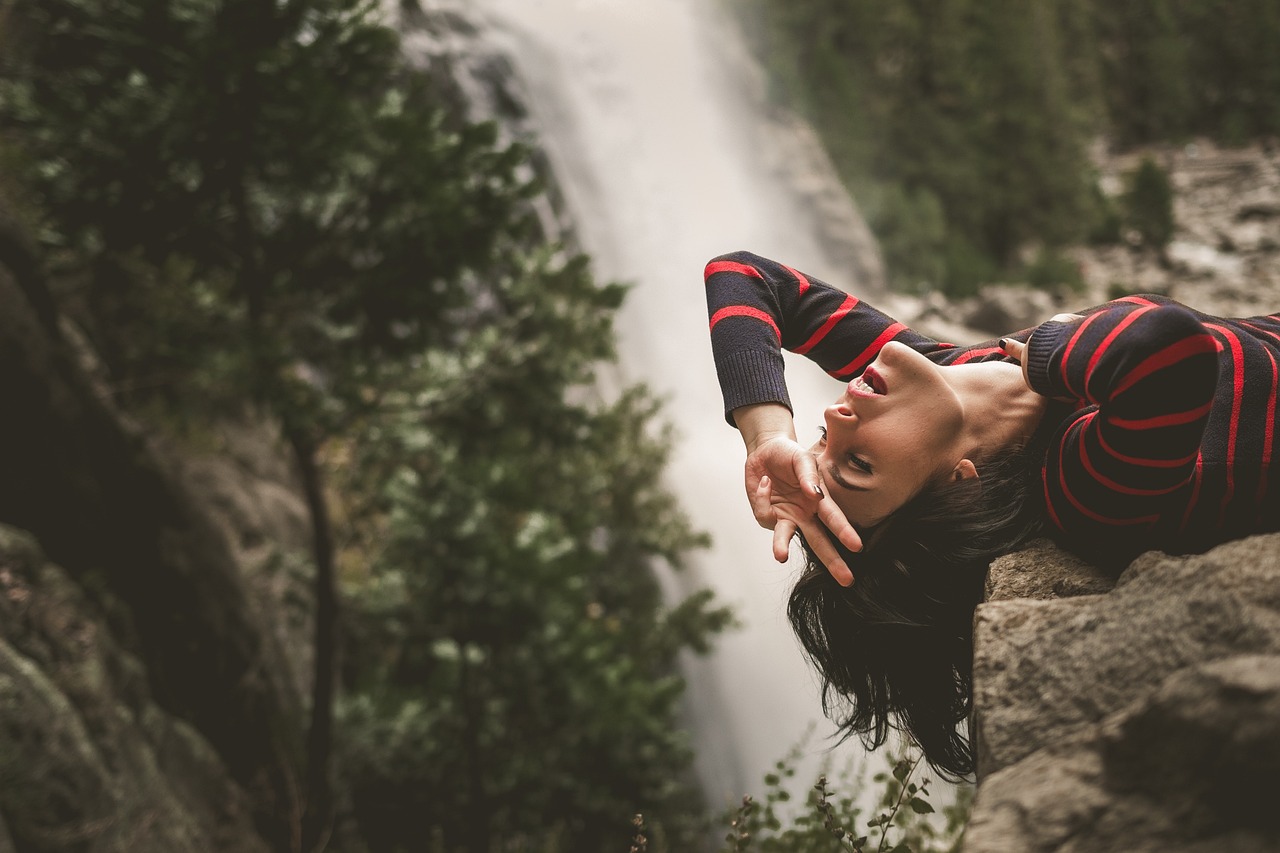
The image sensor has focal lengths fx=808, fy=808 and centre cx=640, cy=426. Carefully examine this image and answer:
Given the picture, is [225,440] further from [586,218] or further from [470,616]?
[586,218]

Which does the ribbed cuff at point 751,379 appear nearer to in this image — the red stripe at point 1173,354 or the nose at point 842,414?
the nose at point 842,414

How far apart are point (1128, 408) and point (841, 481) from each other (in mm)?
590

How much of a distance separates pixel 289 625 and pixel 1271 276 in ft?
113

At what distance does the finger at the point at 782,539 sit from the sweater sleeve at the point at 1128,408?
0.59 meters

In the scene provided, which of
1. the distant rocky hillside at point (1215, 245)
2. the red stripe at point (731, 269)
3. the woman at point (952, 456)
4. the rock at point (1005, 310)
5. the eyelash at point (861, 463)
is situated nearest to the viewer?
the woman at point (952, 456)

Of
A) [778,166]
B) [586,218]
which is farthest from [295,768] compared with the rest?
[778,166]

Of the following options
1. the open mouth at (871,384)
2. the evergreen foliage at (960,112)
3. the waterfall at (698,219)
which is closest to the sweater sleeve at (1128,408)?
the open mouth at (871,384)

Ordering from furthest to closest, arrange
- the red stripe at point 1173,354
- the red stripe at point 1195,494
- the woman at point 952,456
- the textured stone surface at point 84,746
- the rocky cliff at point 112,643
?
1. the rocky cliff at point 112,643
2. the textured stone surface at point 84,746
3. the red stripe at point 1195,494
4. the woman at point 952,456
5. the red stripe at point 1173,354

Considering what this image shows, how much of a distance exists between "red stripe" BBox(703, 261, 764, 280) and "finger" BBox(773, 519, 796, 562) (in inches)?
29.8

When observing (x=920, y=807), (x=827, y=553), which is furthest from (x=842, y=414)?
(x=920, y=807)

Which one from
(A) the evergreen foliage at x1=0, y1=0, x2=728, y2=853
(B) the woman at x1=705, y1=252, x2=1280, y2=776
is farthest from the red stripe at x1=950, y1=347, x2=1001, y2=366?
(A) the evergreen foliage at x1=0, y1=0, x2=728, y2=853

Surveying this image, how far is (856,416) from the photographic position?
6.02ft

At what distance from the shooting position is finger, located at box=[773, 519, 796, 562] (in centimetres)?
170

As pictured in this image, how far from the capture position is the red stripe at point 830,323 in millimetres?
2279
